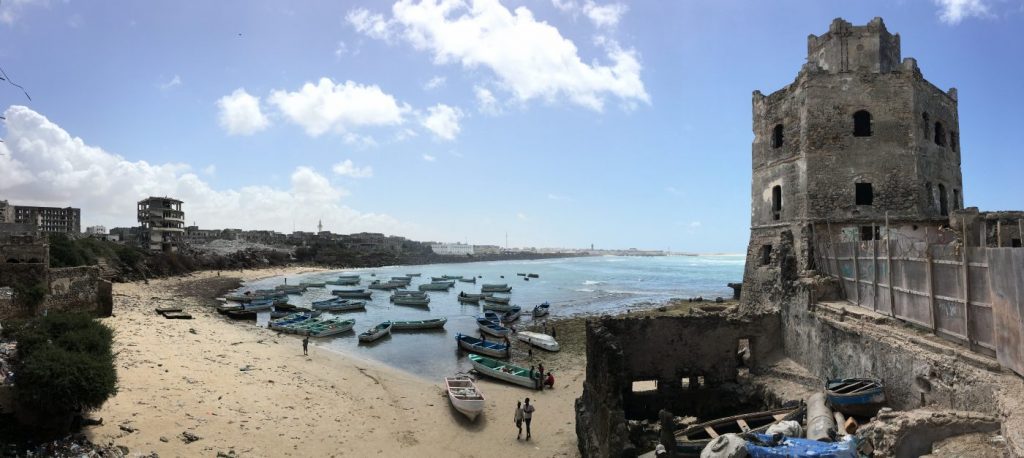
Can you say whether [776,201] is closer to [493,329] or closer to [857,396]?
[857,396]

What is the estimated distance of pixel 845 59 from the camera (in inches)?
747

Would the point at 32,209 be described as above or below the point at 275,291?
above

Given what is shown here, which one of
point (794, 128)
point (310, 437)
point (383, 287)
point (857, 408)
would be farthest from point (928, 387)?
point (383, 287)

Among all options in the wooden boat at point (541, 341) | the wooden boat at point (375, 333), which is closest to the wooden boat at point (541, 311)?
the wooden boat at point (541, 341)

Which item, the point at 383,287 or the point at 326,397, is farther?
the point at 383,287

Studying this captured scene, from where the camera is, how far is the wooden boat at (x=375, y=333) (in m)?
35.3

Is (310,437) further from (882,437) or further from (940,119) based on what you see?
(940,119)

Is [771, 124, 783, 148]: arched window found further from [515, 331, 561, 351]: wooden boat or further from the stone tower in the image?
[515, 331, 561, 351]: wooden boat

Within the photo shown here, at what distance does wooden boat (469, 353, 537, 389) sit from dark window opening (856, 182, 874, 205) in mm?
15286

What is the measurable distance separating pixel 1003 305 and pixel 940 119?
581 inches

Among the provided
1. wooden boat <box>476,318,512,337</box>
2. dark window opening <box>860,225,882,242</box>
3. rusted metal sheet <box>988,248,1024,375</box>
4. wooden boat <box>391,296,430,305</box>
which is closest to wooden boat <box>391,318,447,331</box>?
wooden boat <box>476,318,512,337</box>

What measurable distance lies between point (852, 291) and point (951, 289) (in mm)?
5286

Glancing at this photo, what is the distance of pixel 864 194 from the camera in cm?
1775

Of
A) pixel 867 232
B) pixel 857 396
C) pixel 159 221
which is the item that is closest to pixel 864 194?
pixel 867 232
